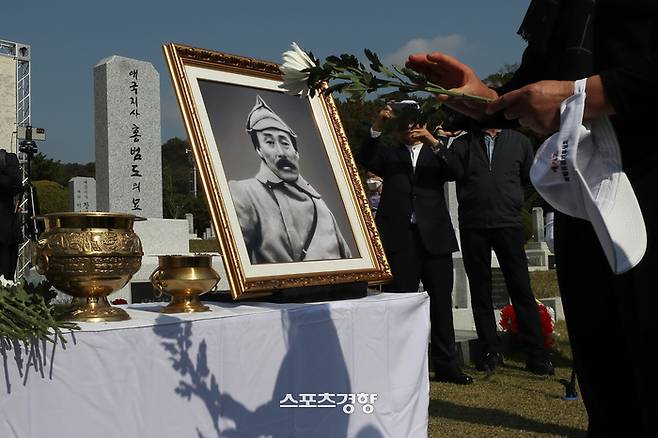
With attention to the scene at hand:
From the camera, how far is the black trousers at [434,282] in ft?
15.9

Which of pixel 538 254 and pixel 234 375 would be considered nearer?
pixel 234 375

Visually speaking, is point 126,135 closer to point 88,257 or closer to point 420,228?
point 420,228

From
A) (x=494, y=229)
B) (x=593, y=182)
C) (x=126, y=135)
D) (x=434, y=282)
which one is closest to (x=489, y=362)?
(x=434, y=282)

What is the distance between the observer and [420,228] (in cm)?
492

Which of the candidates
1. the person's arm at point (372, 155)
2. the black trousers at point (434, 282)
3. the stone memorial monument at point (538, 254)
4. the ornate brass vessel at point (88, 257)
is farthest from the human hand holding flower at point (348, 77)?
the stone memorial monument at point (538, 254)

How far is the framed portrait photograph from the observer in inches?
98.8

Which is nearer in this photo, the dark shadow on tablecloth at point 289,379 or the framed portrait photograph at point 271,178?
the dark shadow on tablecloth at point 289,379

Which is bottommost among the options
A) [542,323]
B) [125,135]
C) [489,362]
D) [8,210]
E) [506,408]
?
[506,408]

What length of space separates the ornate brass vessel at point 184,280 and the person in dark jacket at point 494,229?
322 centimetres

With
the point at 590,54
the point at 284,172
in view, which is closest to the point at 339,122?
the point at 284,172

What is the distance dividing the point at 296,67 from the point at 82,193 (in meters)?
13.4

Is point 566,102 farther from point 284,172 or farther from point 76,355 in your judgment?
point 284,172

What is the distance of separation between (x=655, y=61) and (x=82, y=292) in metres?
1.60

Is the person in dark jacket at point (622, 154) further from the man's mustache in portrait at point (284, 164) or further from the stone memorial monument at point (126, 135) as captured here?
the stone memorial monument at point (126, 135)
